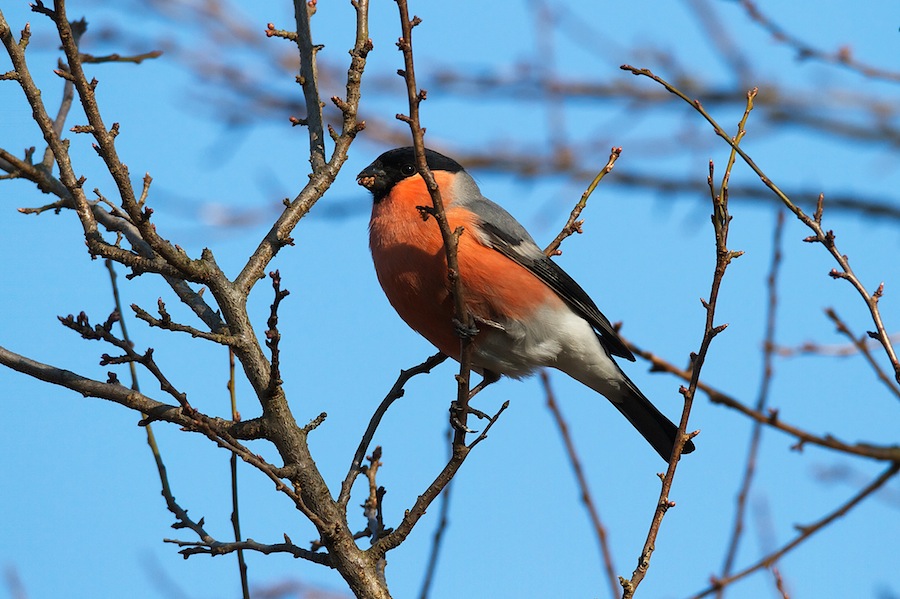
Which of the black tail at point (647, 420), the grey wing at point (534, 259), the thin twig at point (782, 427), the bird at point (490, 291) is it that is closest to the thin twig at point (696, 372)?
the thin twig at point (782, 427)

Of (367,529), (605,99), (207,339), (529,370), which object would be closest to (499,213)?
(529,370)

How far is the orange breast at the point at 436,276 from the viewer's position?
3.81 metres

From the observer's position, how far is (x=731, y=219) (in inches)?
101

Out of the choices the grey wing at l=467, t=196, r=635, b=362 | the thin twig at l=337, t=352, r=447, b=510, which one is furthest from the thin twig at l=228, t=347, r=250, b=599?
the grey wing at l=467, t=196, r=635, b=362

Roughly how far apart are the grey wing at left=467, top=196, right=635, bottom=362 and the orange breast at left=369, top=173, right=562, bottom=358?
2.4 inches

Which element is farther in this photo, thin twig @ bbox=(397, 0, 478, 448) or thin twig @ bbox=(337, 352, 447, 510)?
thin twig @ bbox=(337, 352, 447, 510)

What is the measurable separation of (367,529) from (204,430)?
32.4 inches

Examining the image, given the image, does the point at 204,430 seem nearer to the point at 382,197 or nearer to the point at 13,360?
the point at 13,360

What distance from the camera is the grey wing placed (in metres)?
4.17

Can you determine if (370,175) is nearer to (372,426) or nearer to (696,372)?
(372,426)

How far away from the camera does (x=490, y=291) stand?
3951 mm

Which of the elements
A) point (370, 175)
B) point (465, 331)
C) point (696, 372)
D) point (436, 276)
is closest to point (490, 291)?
point (436, 276)

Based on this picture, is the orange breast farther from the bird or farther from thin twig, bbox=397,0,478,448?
thin twig, bbox=397,0,478,448

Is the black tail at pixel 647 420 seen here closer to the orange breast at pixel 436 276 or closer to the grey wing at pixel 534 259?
the grey wing at pixel 534 259
